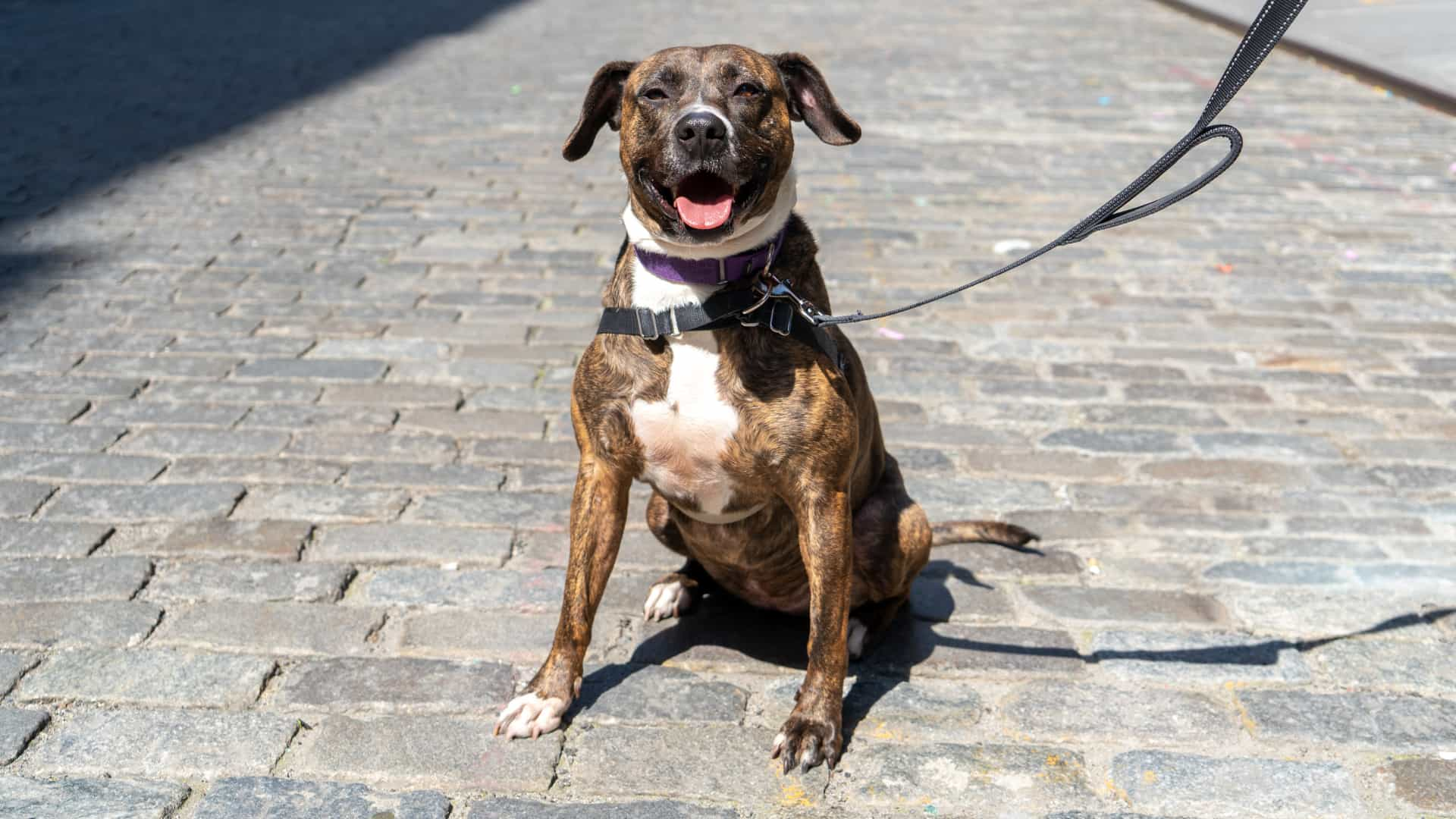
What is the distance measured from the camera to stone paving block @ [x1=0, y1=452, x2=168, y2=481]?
431cm

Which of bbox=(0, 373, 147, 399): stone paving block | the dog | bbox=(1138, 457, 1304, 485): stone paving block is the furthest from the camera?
bbox=(0, 373, 147, 399): stone paving block

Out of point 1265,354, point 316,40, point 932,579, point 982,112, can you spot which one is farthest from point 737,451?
point 316,40

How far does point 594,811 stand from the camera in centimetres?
278

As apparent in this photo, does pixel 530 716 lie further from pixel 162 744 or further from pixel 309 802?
pixel 162 744

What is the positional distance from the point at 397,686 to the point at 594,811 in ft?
2.29

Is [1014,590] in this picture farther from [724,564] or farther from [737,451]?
[737,451]

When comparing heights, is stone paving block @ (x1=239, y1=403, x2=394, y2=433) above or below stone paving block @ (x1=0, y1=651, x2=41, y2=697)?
below

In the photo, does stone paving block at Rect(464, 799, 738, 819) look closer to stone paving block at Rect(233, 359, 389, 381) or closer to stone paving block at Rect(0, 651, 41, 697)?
stone paving block at Rect(0, 651, 41, 697)

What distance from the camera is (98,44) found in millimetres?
12719

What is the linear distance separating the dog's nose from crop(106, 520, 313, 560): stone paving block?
1.80 metres

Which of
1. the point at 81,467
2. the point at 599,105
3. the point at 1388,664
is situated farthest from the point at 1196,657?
the point at 81,467

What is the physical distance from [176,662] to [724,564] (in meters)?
1.34

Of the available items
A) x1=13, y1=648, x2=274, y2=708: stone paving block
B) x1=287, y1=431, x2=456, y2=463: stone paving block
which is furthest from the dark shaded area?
x1=13, y1=648, x2=274, y2=708: stone paving block

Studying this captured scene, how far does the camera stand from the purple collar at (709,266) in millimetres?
2975
